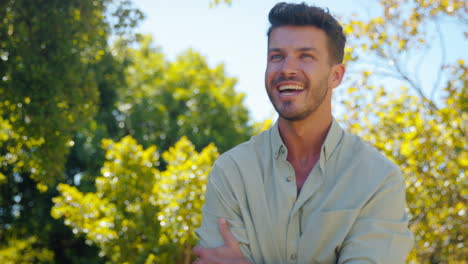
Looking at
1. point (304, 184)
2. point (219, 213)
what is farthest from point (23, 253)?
point (304, 184)

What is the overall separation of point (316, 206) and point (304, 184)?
4.6 inches

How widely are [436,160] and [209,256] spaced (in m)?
5.58

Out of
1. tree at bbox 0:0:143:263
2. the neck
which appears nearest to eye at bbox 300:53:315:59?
the neck

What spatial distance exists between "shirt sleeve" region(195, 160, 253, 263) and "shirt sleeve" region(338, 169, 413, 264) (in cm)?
48

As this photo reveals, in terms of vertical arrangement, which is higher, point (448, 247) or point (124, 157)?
point (124, 157)

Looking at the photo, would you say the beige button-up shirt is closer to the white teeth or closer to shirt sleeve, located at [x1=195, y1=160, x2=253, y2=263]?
shirt sleeve, located at [x1=195, y1=160, x2=253, y2=263]

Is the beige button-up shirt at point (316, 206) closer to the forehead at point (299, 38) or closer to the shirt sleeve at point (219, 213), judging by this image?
the shirt sleeve at point (219, 213)

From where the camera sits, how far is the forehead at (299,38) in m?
2.68

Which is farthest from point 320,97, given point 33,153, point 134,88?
point 134,88

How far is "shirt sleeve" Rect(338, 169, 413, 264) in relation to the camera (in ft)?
8.11

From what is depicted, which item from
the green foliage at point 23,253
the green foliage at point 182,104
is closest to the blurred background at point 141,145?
the green foliage at point 23,253

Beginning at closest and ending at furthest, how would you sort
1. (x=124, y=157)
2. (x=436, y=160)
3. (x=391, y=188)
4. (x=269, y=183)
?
(x=391, y=188) < (x=269, y=183) < (x=436, y=160) < (x=124, y=157)

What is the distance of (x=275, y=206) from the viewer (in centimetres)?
268

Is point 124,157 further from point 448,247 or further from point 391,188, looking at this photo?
point 391,188
